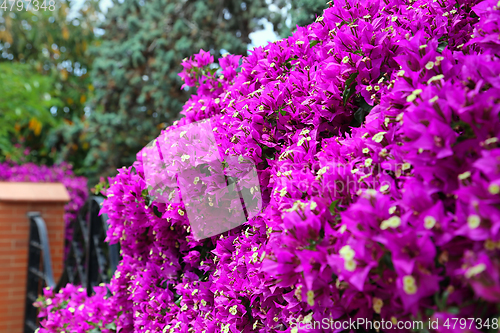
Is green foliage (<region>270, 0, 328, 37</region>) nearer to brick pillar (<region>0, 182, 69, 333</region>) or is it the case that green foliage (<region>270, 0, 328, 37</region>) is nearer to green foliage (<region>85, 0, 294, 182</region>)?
brick pillar (<region>0, 182, 69, 333</region>)

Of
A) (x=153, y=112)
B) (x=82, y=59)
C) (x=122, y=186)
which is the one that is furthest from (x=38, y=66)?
(x=122, y=186)

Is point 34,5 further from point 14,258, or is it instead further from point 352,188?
point 352,188

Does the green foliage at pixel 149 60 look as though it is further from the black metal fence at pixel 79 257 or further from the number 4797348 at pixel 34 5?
the black metal fence at pixel 79 257

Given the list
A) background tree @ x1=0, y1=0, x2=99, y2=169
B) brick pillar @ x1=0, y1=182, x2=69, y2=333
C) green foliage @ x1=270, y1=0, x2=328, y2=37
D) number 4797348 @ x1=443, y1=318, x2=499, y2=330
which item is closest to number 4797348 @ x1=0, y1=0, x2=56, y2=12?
background tree @ x1=0, y1=0, x2=99, y2=169

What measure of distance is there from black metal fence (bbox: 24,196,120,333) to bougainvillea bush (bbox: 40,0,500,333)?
94 cm

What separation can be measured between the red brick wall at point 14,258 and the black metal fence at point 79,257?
2.3 inches

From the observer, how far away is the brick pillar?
148 inches

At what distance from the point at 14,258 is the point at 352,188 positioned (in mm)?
4003

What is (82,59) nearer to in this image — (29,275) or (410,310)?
(29,275)

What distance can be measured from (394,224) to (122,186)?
1.37 meters

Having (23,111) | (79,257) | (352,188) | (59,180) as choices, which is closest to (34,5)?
(79,257)

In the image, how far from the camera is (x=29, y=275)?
3914 mm

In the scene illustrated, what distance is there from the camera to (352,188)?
99 centimetres

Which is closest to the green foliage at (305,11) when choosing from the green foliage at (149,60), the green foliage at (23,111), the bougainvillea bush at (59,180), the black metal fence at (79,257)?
the black metal fence at (79,257)
